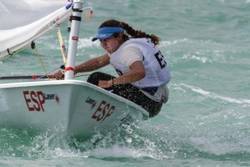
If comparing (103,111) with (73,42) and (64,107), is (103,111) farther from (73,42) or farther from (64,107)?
(73,42)

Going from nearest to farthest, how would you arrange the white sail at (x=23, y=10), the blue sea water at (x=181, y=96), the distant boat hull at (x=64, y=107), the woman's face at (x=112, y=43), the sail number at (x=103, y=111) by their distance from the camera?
the distant boat hull at (x=64, y=107) < the sail number at (x=103, y=111) < the blue sea water at (x=181, y=96) < the woman's face at (x=112, y=43) < the white sail at (x=23, y=10)

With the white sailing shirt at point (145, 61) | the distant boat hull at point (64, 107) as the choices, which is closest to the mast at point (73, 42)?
the distant boat hull at point (64, 107)

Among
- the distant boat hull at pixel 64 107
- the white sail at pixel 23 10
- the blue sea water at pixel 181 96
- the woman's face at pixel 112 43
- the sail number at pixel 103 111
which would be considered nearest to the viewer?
the distant boat hull at pixel 64 107

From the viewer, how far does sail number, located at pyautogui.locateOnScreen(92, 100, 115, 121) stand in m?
7.00

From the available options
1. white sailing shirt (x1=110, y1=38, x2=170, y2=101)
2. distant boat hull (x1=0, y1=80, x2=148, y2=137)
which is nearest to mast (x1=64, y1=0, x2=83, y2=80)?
distant boat hull (x1=0, y1=80, x2=148, y2=137)

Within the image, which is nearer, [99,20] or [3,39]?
[3,39]

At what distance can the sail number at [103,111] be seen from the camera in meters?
7.00

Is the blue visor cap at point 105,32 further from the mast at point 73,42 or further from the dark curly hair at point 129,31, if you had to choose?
the mast at point 73,42

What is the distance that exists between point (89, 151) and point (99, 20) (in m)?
9.89

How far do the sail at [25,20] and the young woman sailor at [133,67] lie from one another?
42 centimetres

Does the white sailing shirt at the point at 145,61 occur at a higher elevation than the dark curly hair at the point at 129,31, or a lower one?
lower

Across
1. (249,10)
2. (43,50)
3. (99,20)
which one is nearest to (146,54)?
(43,50)

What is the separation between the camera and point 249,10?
18.8 metres

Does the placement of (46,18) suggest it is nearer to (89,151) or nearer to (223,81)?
(89,151)
